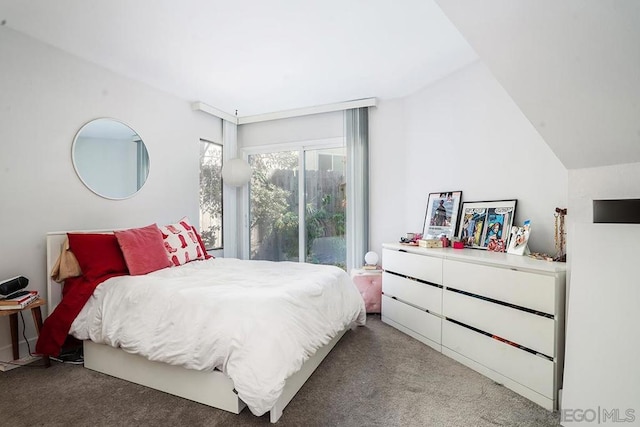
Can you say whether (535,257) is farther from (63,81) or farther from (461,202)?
(63,81)

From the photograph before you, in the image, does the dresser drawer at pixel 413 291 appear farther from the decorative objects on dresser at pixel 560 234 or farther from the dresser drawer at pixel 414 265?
the decorative objects on dresser at pixel 560 234

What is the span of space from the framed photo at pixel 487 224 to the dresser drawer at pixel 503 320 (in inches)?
22.8

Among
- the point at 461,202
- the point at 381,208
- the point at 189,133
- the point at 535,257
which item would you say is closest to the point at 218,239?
the point at 189,133

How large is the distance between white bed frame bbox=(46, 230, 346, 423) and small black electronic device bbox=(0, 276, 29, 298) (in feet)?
0.63

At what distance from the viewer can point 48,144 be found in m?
2.52

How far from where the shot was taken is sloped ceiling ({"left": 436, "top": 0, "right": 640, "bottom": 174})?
1.20m

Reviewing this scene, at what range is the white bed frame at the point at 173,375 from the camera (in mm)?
Answer: 1733

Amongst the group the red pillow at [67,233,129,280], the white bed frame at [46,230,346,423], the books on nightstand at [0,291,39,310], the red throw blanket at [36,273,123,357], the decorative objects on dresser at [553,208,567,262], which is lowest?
the white bed frame at [46,230,346,423]

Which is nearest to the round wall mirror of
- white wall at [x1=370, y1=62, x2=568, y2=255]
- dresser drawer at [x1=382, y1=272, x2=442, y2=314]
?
white wall at [x1=370, y1=62, x2=568, y2=255]

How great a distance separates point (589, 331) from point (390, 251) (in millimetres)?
1671

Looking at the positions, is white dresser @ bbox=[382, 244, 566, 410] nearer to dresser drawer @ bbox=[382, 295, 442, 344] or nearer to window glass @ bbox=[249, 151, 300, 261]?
dresser drawer @ bbox=[382, 295, 442, 344]

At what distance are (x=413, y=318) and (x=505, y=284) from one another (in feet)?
3.17

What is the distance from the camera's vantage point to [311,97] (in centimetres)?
371

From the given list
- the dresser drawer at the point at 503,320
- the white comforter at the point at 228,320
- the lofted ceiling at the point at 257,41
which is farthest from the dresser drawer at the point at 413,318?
the lofted ceiling at the point at 257,41
